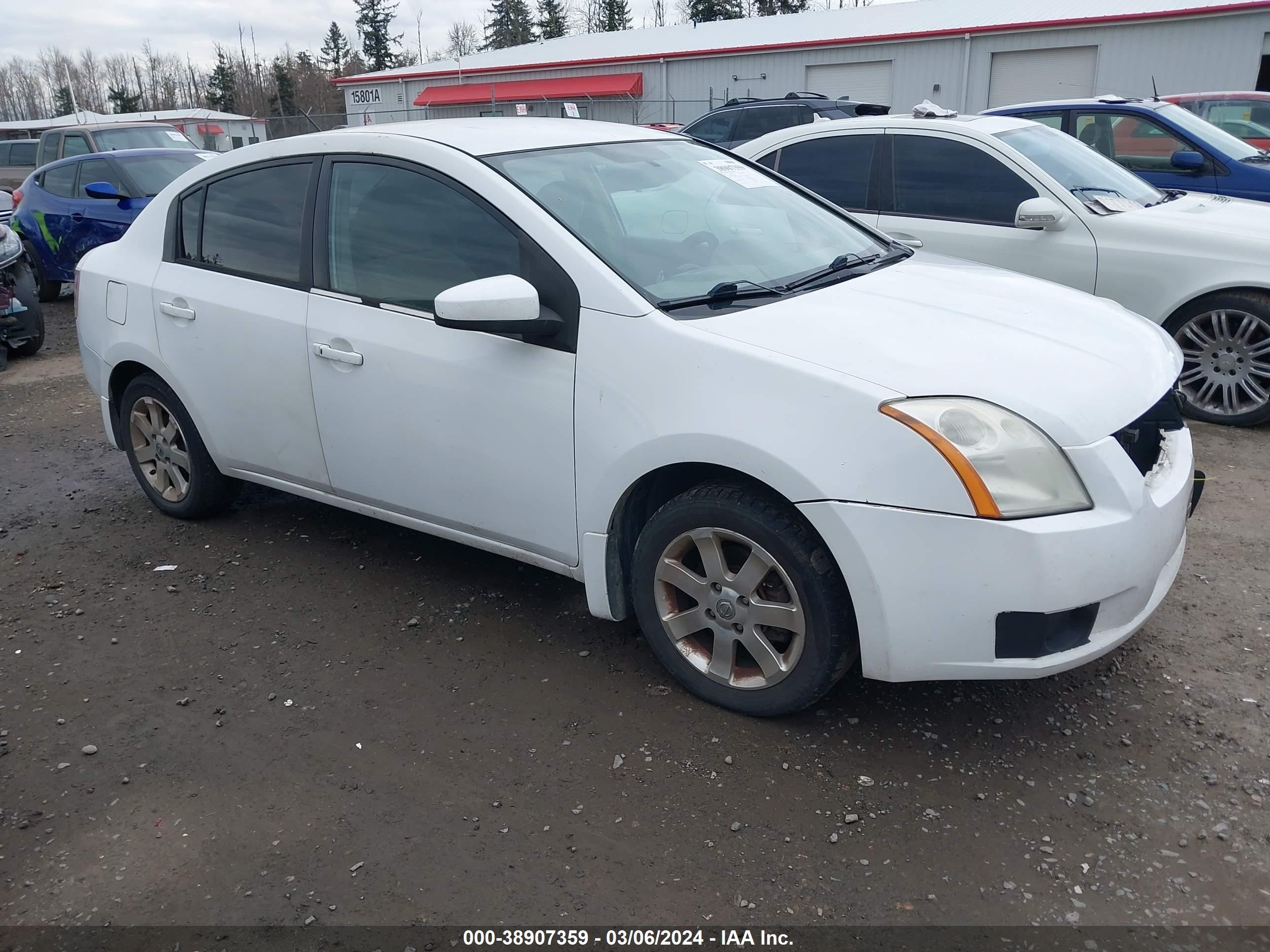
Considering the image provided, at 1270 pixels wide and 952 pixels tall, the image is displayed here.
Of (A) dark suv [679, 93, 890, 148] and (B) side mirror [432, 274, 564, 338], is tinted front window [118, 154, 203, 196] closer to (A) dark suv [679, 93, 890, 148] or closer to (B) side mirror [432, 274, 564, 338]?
(A) dark suv [679, 93, 890, 148]

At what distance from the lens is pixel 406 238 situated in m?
3.67

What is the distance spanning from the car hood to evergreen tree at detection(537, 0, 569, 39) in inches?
2725

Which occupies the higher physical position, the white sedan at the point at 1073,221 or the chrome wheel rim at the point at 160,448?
the white sedan at the point at 1073,221

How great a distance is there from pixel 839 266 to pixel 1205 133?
18.8 ft

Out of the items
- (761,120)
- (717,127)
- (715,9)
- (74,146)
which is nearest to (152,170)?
(74,146)

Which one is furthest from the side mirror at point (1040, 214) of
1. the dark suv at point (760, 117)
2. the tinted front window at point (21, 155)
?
the tinted front window at point (21, 155)

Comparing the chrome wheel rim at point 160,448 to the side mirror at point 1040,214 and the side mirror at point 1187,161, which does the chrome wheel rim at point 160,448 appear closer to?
the side mirror at point 1040,214

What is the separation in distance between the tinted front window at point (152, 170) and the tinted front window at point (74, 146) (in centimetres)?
308

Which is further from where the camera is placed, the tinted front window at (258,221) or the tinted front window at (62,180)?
the tinted front window at (62,180)

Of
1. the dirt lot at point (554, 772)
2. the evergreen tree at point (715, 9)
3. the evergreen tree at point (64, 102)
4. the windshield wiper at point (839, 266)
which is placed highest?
the evergreen tree at point (715, 9)

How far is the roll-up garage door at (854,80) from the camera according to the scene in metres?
24.9

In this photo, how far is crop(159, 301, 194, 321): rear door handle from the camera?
4.29 metres

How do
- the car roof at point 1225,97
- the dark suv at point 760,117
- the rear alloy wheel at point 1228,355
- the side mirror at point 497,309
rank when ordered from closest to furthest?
1. the side mirror at point 497,309
2. the rear alloy wheel at point 1228,355
3. the car roof at point 1225,97
4. the dark suv at point 760,117

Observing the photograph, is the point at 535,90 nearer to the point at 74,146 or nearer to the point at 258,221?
the point at 74,146
